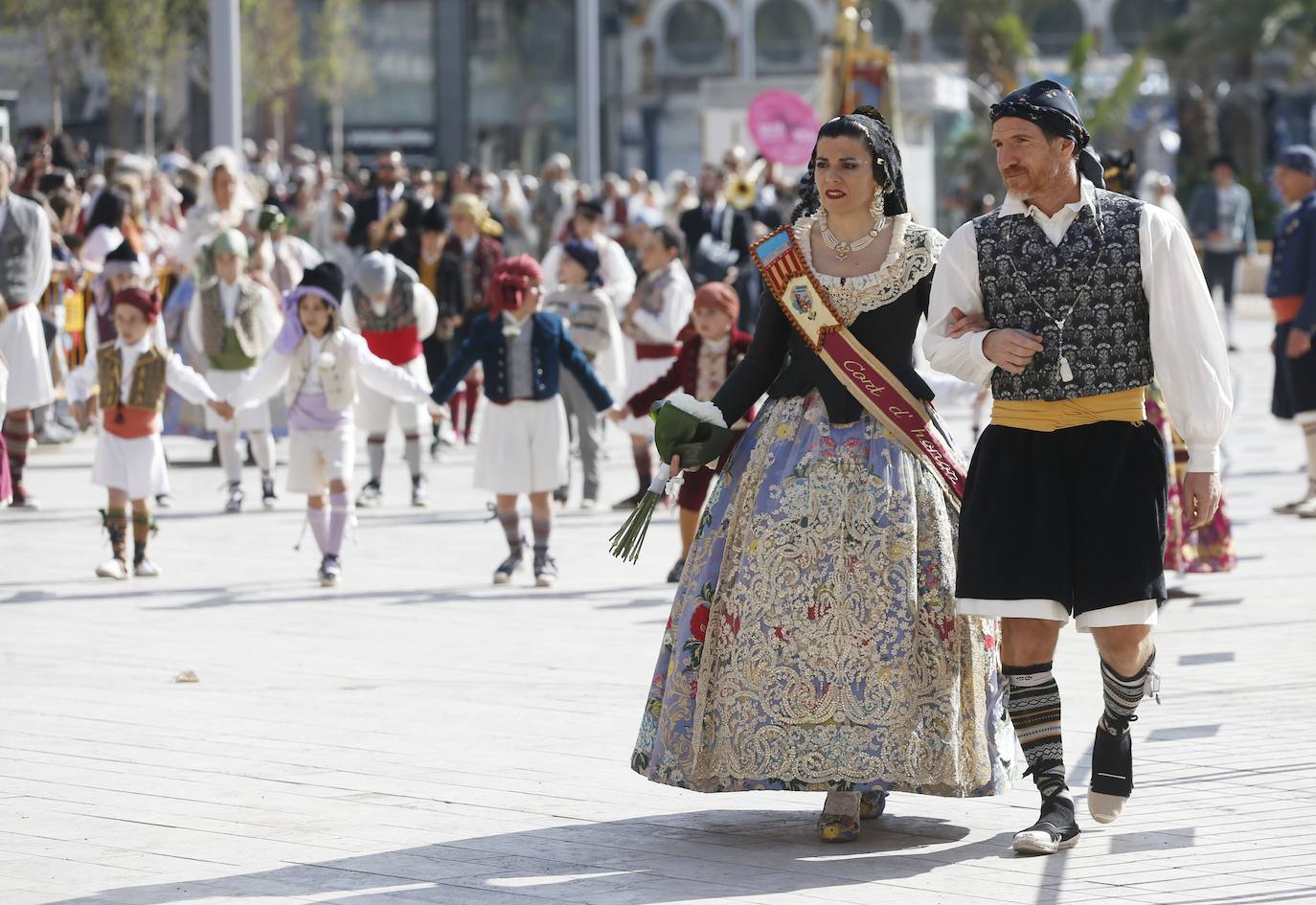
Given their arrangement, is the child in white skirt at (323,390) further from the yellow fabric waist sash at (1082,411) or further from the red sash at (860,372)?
the yellow fabric waist sash at (1082,411)

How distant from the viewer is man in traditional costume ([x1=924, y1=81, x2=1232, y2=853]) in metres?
5.43

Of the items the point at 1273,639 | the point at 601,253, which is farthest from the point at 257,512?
the point at 1273,639

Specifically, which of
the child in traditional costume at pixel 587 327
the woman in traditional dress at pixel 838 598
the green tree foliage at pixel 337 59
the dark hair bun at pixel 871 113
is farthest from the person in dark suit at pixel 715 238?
the green tree foliage at pixel 337 59

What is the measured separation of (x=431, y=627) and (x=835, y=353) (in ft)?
13.1

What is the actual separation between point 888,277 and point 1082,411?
72cm

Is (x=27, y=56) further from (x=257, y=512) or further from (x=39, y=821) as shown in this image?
(x=39, y=821)

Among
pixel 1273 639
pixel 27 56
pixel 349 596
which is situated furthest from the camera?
pixel 27 56

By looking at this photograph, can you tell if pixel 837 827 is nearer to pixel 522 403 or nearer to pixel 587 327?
pixel 522 403

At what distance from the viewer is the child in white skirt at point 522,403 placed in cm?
1062

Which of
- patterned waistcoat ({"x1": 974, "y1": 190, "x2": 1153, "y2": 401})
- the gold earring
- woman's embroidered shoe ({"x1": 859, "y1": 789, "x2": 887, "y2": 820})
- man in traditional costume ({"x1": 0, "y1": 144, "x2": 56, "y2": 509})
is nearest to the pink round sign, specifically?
man in traditional costume ({"x1": 0, "y1": 144, "x2": 56, "y2": 509})

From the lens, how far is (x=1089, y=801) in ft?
18.7

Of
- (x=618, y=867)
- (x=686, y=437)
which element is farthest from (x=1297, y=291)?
(x=618, y=867)

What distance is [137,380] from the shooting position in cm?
1089

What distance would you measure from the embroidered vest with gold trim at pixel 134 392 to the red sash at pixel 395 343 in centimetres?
286
